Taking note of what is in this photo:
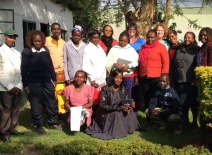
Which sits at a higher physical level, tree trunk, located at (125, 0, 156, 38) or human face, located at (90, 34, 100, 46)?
tree trunk, located at (125, 0, 156, 38)

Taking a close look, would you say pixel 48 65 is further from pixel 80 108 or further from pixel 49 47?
pixel 80 108

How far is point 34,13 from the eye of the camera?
12508 millimetres

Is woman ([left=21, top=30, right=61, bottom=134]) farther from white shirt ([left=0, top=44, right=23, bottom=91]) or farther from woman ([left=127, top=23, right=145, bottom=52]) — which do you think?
woman ([left=127, top=23, right=145, bottom=52])

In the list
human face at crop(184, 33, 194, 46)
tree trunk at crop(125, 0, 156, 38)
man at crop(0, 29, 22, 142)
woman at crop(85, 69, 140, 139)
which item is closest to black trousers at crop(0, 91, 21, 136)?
man at crop(0, 29, 22, 142)

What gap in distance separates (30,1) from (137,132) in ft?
24.4

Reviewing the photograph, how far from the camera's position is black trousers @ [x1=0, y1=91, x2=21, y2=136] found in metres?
5.76

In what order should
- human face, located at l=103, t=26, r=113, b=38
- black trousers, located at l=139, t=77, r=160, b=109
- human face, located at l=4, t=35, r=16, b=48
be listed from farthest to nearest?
human face, located at l=103, t=26, r=113, b=38, black trousers, located at l=139, t=77, r=160, b=109, human face, located at l=4, t=35, r=16, b=48

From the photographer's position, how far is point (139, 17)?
8250mm

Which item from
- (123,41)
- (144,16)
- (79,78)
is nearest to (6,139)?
(79,78)

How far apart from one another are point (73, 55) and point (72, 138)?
1512 millimetres

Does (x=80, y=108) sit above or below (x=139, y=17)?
below

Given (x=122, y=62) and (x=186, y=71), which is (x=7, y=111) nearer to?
(x=122, y=62)

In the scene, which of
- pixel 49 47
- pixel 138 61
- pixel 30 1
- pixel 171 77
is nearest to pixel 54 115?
pixel 49 47

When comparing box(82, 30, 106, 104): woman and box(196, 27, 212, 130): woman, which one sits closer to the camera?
box(196, 27, 212, 130): woman
